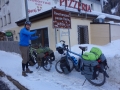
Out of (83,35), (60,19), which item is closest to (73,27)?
(83,35)

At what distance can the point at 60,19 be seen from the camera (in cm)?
747

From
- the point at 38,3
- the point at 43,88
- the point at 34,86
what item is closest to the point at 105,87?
the point at 43,88

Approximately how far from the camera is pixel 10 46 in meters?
13.0

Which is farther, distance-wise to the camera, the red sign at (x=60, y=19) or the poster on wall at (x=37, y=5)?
the poster on wall at (x=37, y=5)

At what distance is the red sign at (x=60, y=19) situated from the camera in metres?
7.30

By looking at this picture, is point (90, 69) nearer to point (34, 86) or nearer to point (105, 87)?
point (105, 87)

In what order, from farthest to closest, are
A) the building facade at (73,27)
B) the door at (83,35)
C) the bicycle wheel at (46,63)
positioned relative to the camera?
the door at (83,35) → the building facade at (73,27) → the bicycle wheel at (46,63)

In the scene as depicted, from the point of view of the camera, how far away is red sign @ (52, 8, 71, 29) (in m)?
7.30

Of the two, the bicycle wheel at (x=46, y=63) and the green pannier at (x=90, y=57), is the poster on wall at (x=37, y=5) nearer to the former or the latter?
the bicycle wheel at (x=46, y=63)

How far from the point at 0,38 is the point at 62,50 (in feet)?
52.1

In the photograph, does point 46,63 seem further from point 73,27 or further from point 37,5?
point 37,5

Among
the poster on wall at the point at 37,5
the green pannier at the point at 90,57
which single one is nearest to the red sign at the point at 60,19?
the green pannier at the point at 90,57

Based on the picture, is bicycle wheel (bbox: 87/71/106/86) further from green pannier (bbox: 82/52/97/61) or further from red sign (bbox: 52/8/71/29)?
red sign (bbox: 52/8/71/29)

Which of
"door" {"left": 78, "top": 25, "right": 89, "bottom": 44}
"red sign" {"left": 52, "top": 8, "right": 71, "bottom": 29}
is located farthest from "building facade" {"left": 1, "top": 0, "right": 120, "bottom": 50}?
"red sign" {"left": 52, "top": 8, "right": 71, "bottom": 29}
